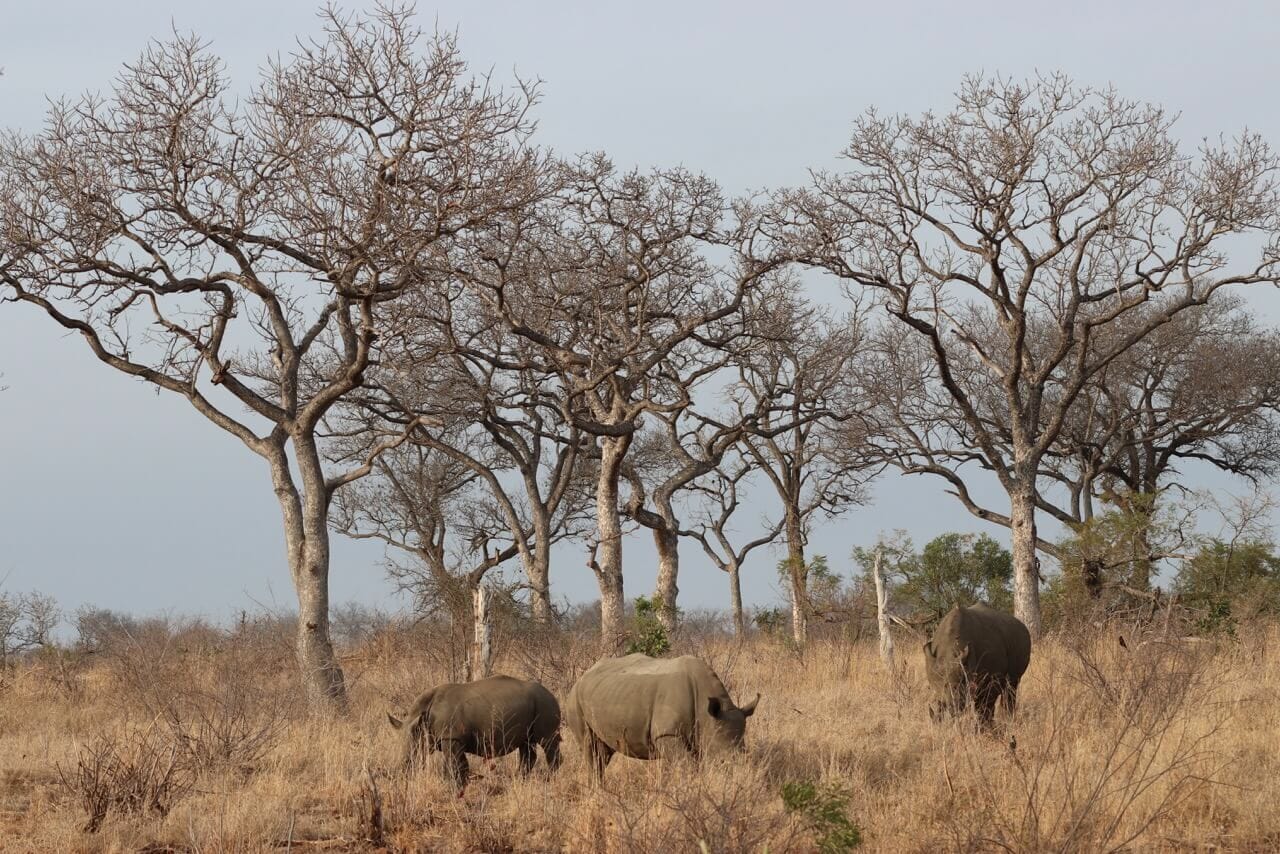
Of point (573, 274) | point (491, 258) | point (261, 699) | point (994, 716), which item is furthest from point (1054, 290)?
point (261, 699)

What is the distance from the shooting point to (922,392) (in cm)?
2922

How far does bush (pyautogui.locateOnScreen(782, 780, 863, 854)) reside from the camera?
288 inches

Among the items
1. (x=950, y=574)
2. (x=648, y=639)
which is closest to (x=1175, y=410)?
(x=950, y=574)

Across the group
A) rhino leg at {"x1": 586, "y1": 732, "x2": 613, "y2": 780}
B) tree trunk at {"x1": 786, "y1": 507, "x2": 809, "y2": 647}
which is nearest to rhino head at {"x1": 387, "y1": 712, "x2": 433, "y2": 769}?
rhino leg at {"x1": 586, "y1": 732, "x2": 613, "y2": 780}

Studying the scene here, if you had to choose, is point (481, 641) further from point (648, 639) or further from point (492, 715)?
point (492, 715)

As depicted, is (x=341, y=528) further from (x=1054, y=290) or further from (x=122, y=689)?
(x=1054, y=290)

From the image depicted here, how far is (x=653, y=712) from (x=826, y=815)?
2532 millimetres

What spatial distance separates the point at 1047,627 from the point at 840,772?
1490cm

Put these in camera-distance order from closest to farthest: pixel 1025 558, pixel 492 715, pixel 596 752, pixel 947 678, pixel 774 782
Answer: pixel 774 782 < pixel 492 715 < pixel 596 752 < pixel 947 678 < pixel 1025 558

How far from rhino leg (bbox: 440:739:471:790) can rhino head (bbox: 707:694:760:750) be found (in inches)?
87.0

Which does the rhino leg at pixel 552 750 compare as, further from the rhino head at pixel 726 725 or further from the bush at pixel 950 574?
the bush at pixel 950 574

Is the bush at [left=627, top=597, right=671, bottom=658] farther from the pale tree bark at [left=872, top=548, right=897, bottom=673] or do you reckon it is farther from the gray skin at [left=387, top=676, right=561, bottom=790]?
the gray skin at [left=387, top=676, right=561, bottom=790]

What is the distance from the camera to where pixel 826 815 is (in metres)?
7.38

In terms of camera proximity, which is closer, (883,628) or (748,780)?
(748,780)
